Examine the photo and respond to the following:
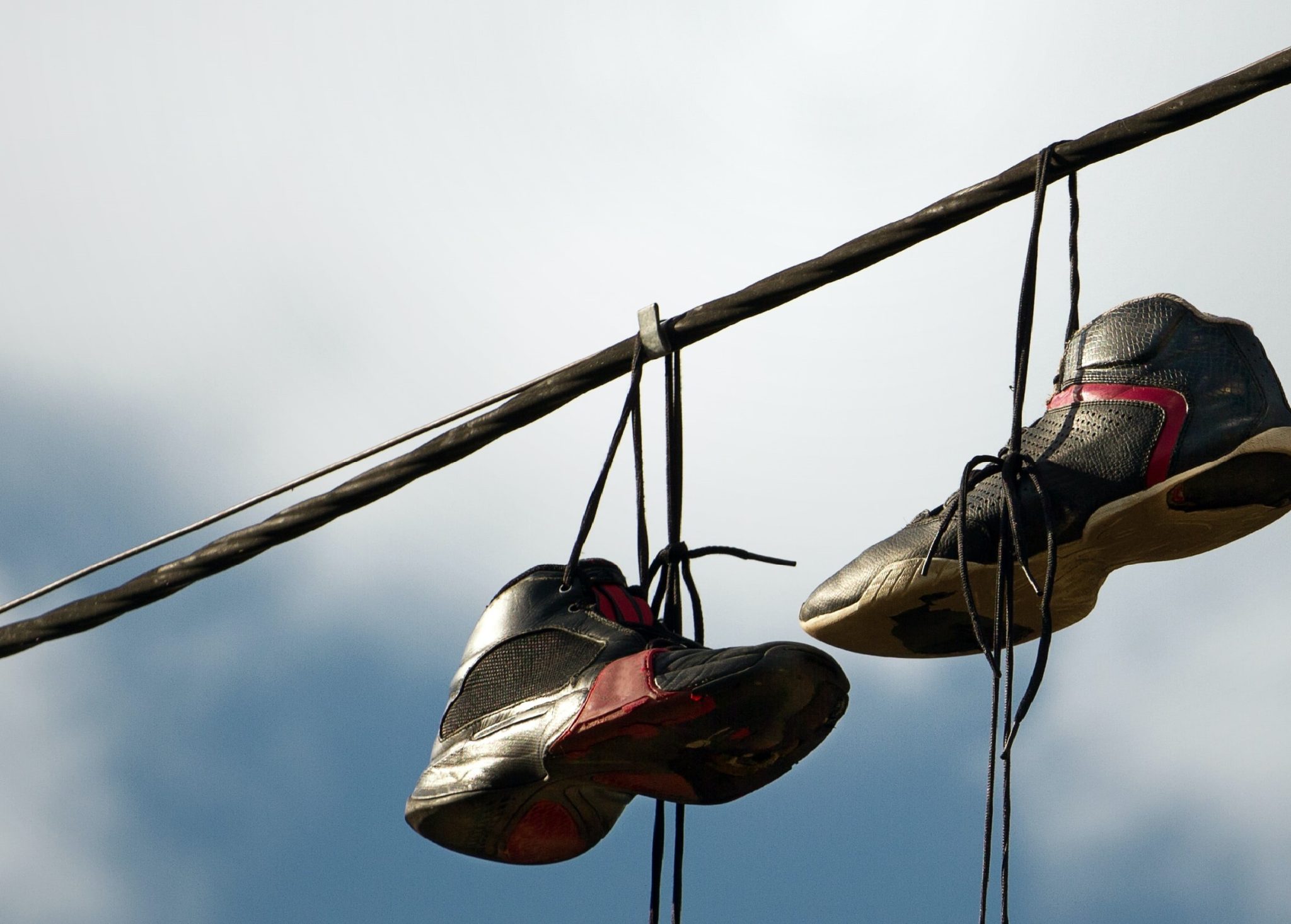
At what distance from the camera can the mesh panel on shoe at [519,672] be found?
5562 millimetres

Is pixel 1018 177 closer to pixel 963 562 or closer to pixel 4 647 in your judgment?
pixel 963 562

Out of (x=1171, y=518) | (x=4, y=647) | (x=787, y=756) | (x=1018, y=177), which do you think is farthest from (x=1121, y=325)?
(x=4, y=647)

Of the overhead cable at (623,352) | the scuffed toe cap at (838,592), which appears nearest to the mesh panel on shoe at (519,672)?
the overhead cable at (623,352)

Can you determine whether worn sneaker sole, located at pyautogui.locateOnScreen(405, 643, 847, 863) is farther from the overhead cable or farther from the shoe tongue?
the overhead cable

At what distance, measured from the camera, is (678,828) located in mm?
5570

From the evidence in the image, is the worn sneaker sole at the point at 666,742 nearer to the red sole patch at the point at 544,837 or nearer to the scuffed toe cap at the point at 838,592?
the red sole patch at the point at 544,837

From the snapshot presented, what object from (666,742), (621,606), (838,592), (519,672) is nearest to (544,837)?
(519,672)

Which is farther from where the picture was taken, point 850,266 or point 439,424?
point 439,424

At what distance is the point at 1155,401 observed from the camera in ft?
19.2

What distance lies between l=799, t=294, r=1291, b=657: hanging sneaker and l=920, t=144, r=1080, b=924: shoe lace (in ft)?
0.15

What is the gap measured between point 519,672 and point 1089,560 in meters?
1.58

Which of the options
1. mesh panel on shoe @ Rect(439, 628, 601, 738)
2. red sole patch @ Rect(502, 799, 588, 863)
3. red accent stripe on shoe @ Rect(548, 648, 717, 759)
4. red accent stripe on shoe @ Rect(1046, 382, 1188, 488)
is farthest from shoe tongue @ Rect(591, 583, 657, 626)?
red accent stripe on shoe @ Rect(1046, 382, 1188, 488)

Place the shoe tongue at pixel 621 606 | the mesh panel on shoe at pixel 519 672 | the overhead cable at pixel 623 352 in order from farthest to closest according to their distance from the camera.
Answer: the shoe tongue at pixel 621 606
the mesh panel on shoe at pixel 519 672
the overhead cable at pixel 623 352

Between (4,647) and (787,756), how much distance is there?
2366 millimetres
